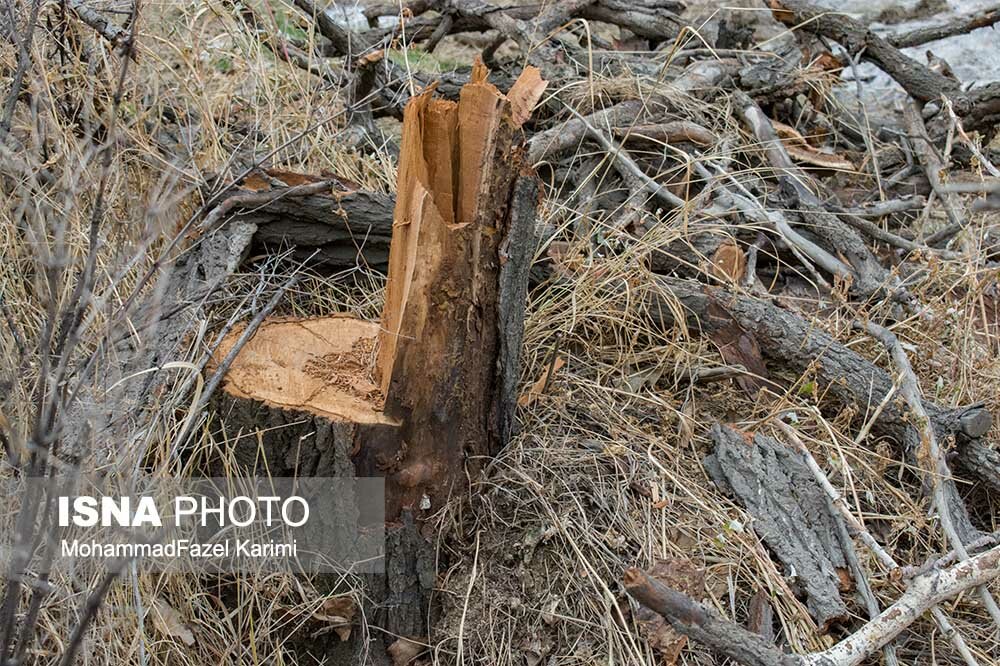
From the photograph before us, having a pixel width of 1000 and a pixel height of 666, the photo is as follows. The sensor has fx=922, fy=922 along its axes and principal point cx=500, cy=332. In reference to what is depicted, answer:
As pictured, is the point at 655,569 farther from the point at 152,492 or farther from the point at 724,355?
the point at 152,492

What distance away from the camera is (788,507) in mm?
2172

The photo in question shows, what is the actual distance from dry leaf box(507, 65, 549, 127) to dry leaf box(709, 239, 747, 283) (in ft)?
3.75

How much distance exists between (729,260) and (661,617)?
56.3 inches

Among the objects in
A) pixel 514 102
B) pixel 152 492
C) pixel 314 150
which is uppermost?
pixel 514 102

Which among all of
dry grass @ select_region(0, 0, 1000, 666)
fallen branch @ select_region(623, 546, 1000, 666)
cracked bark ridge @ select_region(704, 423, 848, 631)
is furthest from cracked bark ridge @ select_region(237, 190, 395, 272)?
fallen branch @ select_region(623, 546, 1000, 666)

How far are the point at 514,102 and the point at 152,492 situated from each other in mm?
1169

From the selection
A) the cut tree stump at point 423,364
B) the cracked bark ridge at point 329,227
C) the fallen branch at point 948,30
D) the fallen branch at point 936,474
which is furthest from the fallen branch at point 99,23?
the fallen branch at point 948,30

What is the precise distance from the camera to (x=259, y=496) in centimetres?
Result: 203

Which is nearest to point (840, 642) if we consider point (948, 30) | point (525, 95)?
point (525, 95)

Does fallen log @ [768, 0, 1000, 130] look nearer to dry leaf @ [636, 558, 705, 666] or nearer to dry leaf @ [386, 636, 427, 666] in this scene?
dry leaf @ [636, 558, 705, 666]

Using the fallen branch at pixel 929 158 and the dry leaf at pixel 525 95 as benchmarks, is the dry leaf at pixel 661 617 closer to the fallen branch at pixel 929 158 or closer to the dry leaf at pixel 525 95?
the dry leaf at pixel 525 95

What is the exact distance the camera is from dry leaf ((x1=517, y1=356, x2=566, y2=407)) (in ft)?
7.68

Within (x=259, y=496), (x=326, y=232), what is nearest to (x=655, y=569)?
(x=259, y=496)

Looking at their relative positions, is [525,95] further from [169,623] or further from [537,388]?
[169,623]
